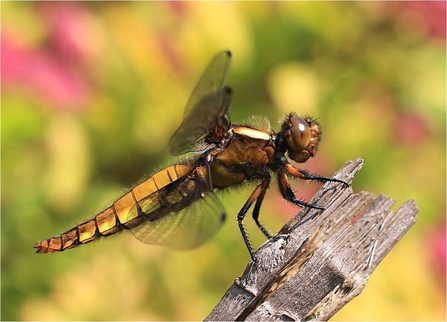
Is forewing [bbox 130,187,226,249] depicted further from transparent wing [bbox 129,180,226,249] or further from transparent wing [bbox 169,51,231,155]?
transparent wing [bbox 169,51,231,155]

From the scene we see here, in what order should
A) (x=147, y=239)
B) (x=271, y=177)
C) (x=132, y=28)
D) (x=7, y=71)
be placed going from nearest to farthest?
(x=147, y=239)
(x=271, y=177)
(x=7, y=71)
(x=132, y=28)

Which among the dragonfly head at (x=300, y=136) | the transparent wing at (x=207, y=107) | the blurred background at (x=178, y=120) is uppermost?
the blurred background at (x=178, y=120)

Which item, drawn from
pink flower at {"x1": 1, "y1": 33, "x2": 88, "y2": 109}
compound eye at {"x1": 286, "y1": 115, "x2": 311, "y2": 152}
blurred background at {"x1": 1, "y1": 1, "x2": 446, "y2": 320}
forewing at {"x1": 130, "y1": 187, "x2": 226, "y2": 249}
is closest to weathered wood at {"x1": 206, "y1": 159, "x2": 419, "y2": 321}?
forewing at {"x1": 130, "y1": 187, "x2": 226, "y2": 249}

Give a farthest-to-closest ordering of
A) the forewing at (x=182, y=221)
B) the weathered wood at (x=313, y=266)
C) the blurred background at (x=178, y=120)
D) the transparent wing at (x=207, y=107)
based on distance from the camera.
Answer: the blurred background at (x=178, y=120)
the transparent wing at (x=207, y=107)
the forewing at (x=182, y=221)
the weathered wood at (x=313, y=266)

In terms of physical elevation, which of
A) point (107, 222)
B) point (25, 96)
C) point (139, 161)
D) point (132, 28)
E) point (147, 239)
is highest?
point (132, 28)

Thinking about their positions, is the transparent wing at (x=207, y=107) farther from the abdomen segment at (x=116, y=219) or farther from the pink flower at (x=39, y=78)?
the pink flower at (x=39, y=78)

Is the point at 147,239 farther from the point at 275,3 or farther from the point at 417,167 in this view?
the point at 417,167

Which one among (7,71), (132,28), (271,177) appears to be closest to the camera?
(271,177)

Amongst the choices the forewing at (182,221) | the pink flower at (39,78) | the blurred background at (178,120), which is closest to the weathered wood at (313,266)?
the forewing at (182,221)

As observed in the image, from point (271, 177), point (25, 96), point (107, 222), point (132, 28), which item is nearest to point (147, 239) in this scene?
point (107, 222)
